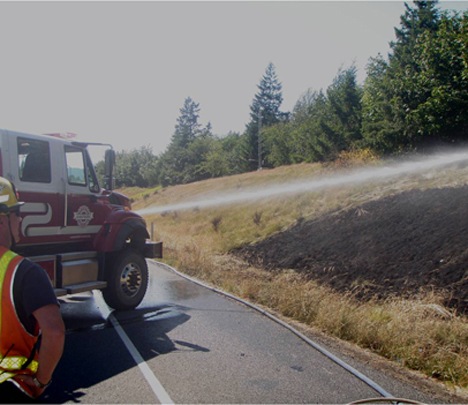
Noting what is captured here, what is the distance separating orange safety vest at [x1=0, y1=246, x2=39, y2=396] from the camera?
6.07 feet

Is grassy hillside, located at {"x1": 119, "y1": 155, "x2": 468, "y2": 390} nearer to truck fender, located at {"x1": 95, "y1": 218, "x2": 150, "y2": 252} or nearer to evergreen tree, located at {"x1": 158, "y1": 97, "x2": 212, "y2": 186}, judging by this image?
truck fender, located at {"x1": 95, "y1": 218, "x2": 150, "y2": 252}

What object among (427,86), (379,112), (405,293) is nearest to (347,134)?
(379,112)

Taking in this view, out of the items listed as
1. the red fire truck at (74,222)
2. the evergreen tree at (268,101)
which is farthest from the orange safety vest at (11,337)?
the evergreen tree at (268,101)

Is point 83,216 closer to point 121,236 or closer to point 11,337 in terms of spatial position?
point 121,236

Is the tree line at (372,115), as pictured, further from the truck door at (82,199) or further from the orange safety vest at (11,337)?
the orange safety vest at (11,337)

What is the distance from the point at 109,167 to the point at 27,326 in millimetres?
5729

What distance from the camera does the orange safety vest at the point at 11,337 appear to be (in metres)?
1.85

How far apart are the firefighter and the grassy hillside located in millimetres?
4166

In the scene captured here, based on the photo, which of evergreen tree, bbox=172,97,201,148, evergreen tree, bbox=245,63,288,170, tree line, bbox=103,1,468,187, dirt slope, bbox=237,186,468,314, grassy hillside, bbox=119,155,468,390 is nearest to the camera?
grassy hillside, bbox=119,155,468,390

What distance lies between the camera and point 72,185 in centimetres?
693

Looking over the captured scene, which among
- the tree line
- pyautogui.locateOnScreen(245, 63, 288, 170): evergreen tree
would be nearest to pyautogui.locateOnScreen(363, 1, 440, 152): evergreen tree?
the tree line

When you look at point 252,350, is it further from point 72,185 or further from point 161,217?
point 161,217

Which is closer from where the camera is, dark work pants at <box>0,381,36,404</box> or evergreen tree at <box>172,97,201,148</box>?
dark work pants at <box>0,381,36,404</box>

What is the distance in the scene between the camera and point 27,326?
6.28 ft
